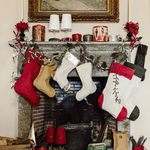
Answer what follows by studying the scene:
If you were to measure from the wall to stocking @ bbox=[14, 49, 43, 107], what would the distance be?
320 mm

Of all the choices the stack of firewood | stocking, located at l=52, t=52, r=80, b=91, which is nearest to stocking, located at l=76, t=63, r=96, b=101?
stocking, located at l=52, t=52, r=80, b=91

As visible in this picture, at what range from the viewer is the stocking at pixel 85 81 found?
2182 millimetres

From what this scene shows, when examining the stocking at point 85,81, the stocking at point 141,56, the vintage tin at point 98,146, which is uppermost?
the stocking at point 141,56

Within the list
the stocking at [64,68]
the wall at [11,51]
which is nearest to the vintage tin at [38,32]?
the wall at [11,51]

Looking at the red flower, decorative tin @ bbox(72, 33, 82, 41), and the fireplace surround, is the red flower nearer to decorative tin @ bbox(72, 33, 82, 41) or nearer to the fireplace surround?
the fireplace surround

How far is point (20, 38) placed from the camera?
2289mm

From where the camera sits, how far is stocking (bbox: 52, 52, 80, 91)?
7.25 feet

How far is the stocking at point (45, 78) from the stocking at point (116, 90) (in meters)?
0.62

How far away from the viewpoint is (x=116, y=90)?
2.16 meters

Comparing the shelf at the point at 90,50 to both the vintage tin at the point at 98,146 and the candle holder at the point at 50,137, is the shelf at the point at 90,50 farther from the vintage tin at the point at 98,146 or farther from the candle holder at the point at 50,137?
the vintage tin at the point at 98,146

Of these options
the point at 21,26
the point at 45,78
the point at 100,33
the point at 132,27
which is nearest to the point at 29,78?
the point at 45,78

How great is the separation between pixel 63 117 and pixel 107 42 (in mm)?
1121

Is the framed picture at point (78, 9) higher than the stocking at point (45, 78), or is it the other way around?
the framed picture at point (78, 9)

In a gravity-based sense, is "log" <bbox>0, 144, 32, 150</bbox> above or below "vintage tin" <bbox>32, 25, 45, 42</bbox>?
below
